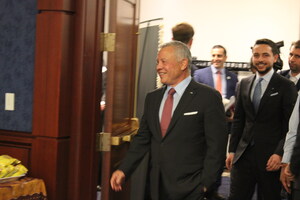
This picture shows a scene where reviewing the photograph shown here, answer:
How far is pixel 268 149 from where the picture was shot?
11.7ft

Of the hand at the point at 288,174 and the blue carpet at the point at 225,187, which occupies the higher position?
the hand at the point at 288,174

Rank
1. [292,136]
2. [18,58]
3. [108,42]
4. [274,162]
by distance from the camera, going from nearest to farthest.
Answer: [18,58] < [108,42] < [292,136] < [274,162]

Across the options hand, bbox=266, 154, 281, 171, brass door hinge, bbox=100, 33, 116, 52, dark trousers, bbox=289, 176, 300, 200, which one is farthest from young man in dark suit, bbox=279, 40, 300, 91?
brass door hinge, bbox=100, 33, 116, 52

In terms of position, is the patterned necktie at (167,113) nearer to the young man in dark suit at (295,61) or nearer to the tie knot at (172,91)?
the tie knot at (172,91)

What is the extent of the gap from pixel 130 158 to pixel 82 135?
339mm

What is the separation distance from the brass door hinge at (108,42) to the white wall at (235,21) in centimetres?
471

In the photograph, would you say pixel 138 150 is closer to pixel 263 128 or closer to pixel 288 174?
pixel 288 174

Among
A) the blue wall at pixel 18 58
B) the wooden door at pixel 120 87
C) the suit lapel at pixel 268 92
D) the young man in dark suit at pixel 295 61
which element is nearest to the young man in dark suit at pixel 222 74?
the young man in dark suit at pixel 295 61

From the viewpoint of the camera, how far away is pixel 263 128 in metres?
3.59

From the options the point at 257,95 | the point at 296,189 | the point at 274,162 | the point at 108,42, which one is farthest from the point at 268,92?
the point at 108,42

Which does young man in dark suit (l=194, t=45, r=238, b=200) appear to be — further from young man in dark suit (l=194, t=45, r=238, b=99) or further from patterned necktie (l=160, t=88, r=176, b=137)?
patterned necktie (l=160, t=88, r=176, b=137)

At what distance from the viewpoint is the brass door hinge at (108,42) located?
9.38ft

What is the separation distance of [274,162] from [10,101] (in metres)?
1.94

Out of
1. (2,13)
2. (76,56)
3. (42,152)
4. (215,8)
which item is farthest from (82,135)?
(215,8)
